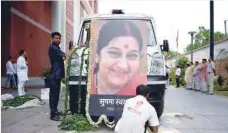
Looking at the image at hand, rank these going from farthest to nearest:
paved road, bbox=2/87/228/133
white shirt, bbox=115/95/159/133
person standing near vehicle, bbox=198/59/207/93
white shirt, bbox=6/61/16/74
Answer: person standing near vehicle, bbox=198/59/207/93 → white shirt, bbox=6/61/16/74 → paved road, bbox=2/87/228/133 → white shirt, bbox=115/95/159/133

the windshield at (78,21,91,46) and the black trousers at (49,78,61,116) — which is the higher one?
the windshield at (78,21,91,46)

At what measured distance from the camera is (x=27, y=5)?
2256 centimetres

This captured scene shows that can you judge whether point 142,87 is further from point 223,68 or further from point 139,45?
point 223,68

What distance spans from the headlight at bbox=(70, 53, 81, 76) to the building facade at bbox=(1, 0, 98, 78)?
37.7 feet

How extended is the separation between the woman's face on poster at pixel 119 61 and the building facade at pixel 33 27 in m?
11.8

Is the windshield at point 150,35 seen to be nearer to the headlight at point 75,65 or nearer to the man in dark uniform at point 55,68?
the headlight at point 75,65

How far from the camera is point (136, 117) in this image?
4.52 m

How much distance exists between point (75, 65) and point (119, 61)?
0.94 metres

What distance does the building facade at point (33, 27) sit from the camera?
19.6 metres

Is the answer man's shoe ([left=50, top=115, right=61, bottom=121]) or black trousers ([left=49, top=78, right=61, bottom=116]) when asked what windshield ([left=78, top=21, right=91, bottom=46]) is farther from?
man's shoe ([left=50, top=115, right=61, bottom=121])

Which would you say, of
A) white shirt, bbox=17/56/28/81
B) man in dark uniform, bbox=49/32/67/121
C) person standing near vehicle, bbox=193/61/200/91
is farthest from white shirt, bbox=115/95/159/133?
person standing near vehicle, bbox=193/61/200/91

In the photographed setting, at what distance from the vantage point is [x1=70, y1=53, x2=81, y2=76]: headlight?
25.0 feet

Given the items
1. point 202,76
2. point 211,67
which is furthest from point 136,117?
point 202,76

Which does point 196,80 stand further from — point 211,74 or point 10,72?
point 10,72
